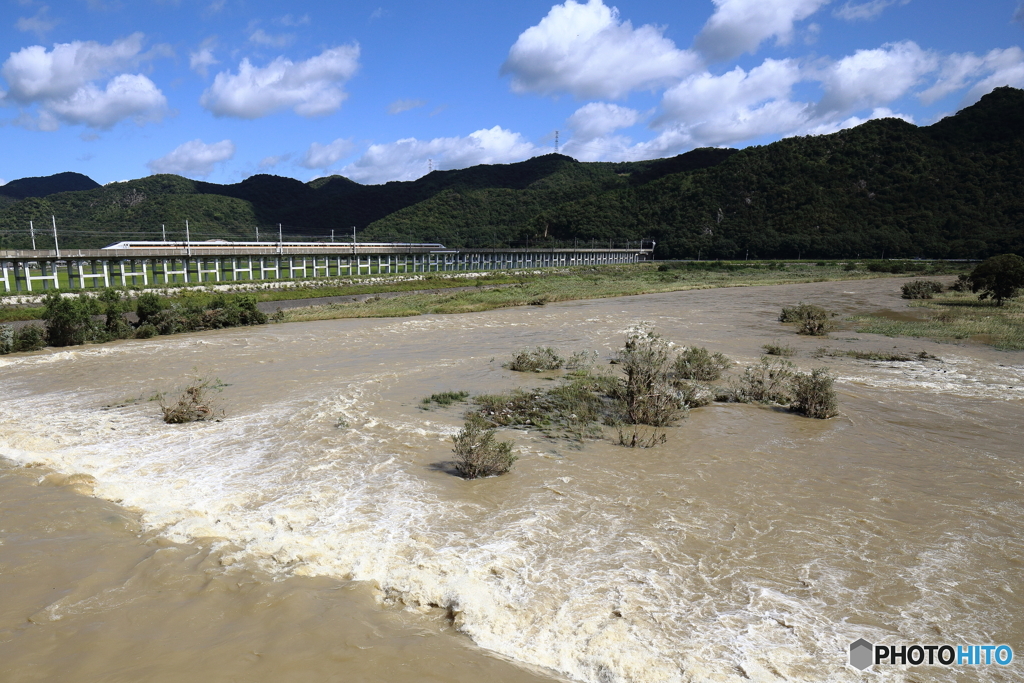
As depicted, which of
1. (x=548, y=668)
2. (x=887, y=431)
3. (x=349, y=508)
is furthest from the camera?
(x=887, y=431)

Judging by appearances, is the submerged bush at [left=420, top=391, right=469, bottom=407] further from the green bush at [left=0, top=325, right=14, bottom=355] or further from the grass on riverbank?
the grass on riverbank

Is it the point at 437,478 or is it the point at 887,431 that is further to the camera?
the point at 887,431

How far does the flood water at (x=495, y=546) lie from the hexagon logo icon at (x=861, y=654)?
0.08 meters

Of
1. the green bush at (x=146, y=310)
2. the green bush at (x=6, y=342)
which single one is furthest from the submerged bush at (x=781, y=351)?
the green bush at (x=146, y=310)

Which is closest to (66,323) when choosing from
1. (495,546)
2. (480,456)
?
(480,456)

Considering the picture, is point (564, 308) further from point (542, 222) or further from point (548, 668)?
point (542, 222)

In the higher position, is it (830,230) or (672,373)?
(830,230)

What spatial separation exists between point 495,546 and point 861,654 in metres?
2.83

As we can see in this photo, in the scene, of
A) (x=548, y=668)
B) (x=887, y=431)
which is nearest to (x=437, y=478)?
(x=548, y=668)

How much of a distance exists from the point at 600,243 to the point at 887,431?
348ft

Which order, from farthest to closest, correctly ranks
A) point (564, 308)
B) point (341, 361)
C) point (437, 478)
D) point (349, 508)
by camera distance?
1. point (564, 308)
2. point (341, 361)
3. point (437, 478)
4. point (349, 508)

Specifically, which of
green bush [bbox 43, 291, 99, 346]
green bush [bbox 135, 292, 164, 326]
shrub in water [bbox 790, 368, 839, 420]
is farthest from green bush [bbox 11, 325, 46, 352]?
shrub in water [bbox 790, 368, 839, 420]

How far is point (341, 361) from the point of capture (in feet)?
52.6

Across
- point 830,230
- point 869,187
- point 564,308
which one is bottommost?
point 564,308
